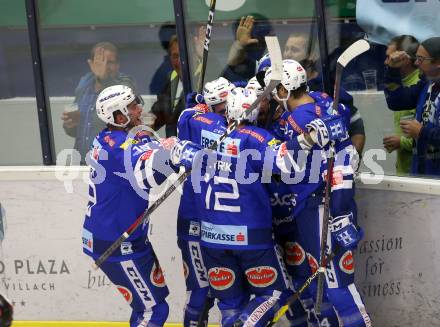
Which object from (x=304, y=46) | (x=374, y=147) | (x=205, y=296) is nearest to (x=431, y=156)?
(x=374, y=147)

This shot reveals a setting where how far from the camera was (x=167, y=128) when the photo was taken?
712cm

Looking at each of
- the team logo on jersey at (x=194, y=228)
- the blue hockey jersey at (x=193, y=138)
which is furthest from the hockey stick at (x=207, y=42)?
the team logo on jersey at (x=194, y=228)

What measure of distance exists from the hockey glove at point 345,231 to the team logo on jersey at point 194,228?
851mm

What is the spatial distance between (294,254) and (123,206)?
1.01 metres

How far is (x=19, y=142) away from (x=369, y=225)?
2.25 metres

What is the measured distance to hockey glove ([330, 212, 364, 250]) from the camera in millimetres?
6066

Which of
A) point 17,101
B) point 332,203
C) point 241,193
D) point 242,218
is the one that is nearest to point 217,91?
point 241,193

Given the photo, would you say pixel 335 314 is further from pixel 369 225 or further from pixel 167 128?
pixel 167 128

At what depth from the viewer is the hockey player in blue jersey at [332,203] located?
6.09 metres

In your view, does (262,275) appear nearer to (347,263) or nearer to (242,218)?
(242,218)

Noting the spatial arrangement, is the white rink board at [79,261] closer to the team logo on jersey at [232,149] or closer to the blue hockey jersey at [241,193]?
the blue hockey jersey at [241,193]

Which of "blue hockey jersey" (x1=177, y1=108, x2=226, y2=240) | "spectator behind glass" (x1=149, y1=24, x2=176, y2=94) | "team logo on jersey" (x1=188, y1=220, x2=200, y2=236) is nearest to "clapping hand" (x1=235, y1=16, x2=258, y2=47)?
"spectator behind glass" (x1=149, y1=24, x2=176, y2=94)

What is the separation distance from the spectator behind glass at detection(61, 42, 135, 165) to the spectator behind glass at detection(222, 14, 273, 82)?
646 mm

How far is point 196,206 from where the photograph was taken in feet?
21.3
